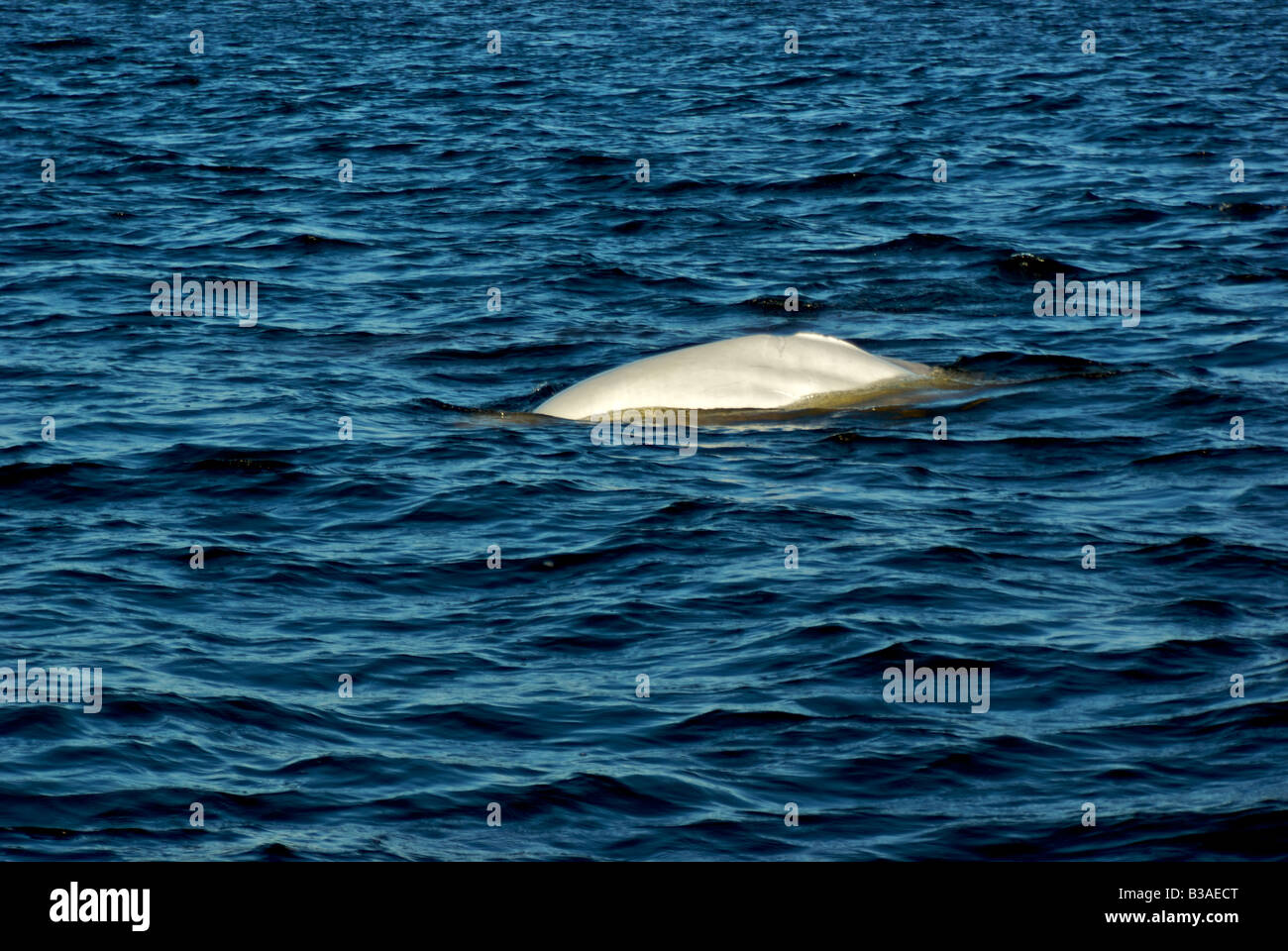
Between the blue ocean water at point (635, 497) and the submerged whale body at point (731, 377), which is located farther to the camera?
the submerged whale body at point (731, 377)

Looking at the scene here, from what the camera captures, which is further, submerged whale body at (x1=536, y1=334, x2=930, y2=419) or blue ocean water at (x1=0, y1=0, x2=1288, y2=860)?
submerged whale body at (x1=536, y1=334, x2=930, y2=419)

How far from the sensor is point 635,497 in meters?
15.4

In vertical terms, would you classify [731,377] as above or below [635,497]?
above

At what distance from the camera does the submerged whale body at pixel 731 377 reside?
1775cm

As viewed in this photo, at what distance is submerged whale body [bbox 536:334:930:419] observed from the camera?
58.2 ft

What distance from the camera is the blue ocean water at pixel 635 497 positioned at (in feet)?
33.3

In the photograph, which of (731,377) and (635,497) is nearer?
(635,497)

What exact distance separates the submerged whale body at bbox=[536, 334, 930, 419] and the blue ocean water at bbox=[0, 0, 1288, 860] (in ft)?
1.56

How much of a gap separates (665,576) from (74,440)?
6602mm

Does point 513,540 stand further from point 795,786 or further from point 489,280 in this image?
point 489,280

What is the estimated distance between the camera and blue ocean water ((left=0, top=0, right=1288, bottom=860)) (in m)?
10.2

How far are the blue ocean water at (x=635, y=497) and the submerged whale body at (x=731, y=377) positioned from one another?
475 millimetres

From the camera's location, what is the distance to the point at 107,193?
29.9 metres

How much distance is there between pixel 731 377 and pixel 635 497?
117 inches
